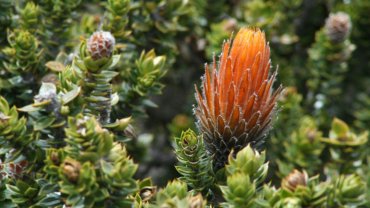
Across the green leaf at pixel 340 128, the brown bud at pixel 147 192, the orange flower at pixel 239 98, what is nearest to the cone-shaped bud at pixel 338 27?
the green leaf at pixel 340 128

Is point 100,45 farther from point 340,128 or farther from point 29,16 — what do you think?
point 340,128

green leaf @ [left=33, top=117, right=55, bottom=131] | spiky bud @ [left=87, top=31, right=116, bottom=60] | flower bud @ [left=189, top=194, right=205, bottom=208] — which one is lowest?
flower bud @ [left=189, top=194, right=205, bottom=208]

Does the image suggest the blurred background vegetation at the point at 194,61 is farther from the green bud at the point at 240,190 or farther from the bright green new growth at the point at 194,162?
the green bud at the point at 240,190

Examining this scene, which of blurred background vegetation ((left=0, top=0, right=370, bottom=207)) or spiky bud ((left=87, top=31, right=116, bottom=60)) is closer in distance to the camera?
spiky bud ((left=87, top=31, right=116, bottom=60))

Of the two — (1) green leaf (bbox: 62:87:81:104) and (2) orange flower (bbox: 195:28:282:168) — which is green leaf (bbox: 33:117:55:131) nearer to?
(1) green leaf (bbox: 62:87:81:104)

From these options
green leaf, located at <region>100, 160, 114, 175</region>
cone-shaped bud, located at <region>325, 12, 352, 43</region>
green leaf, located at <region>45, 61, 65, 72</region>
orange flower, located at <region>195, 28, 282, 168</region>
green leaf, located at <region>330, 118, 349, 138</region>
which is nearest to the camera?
green leaf, located at <region>100, 160, 114, 175</region>

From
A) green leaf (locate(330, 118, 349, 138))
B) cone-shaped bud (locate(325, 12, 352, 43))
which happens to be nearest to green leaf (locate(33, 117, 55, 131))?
green leaf (locate(330, 118, 349, 138))

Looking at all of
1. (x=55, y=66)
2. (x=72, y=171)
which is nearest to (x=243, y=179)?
(x=72, y=171)
